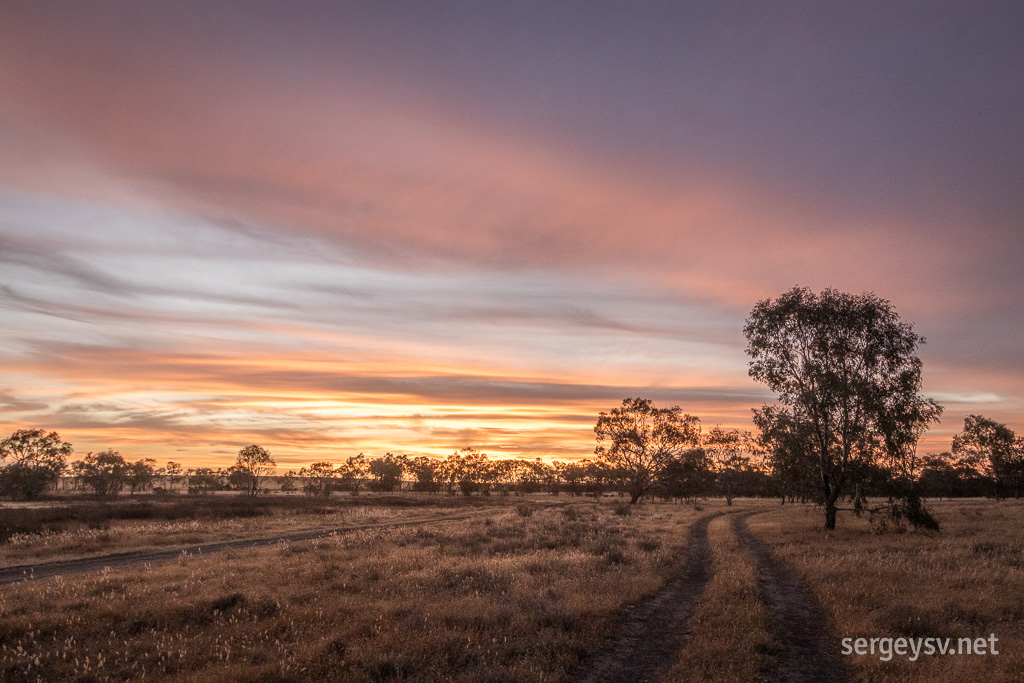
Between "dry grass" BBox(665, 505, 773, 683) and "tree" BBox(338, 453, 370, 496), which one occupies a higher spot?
"dry grass" BBox(665, 505, 773, 683)

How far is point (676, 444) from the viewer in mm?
74000

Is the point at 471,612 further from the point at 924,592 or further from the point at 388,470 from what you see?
the point at 388,470

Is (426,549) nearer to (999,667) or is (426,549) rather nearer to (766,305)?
(999,667)

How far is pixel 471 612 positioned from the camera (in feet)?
42.5

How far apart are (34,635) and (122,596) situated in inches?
140

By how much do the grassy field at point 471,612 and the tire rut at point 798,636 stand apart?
217mm

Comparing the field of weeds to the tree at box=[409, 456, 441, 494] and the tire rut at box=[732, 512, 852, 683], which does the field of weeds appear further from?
the tree at box=[409, 456, 441, 494]

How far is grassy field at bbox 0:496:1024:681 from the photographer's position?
998 centimetres

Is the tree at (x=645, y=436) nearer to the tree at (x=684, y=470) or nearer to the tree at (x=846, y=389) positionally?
the tree at (x=684, y=470)

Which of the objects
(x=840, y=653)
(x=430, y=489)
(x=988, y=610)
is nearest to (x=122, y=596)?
(x=840, y=653)

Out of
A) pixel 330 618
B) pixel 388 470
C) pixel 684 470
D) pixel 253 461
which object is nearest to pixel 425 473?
pixel 388 470

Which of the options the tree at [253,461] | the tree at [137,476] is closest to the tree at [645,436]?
the tree at [253,461]

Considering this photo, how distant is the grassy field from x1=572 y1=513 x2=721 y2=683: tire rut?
1.00 feet

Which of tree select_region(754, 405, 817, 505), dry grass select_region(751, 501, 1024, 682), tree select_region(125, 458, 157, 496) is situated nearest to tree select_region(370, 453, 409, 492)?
tree select_region(125, 458, 157, 496)
